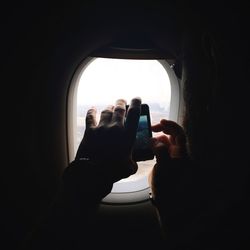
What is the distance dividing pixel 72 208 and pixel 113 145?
0.21 m

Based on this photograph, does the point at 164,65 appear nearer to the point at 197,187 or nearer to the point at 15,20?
the point at 197,187

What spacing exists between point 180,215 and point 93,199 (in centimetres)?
40

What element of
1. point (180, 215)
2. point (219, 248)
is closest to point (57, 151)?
point (180, 215)

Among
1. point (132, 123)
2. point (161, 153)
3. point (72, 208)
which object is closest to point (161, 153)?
point (161, 153)

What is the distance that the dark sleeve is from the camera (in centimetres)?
69

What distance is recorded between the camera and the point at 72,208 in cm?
70

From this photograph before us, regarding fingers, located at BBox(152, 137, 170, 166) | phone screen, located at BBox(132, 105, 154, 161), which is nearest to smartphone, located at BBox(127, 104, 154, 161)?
phone screen, located at BBox(132, 105, 154, 161)

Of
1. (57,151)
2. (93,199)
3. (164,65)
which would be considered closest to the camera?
(93,199)

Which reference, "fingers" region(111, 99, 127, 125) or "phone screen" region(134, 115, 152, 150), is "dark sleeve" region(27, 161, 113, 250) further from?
"phone screen" region(134, 115, 152, 150)

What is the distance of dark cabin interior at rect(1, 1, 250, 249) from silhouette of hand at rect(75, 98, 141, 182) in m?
0.27

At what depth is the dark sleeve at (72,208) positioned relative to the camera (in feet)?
2.26

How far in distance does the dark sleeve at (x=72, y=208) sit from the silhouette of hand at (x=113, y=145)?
3 cm

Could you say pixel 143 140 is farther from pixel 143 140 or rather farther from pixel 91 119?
pixel 91 119

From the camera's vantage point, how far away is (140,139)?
1.11m
